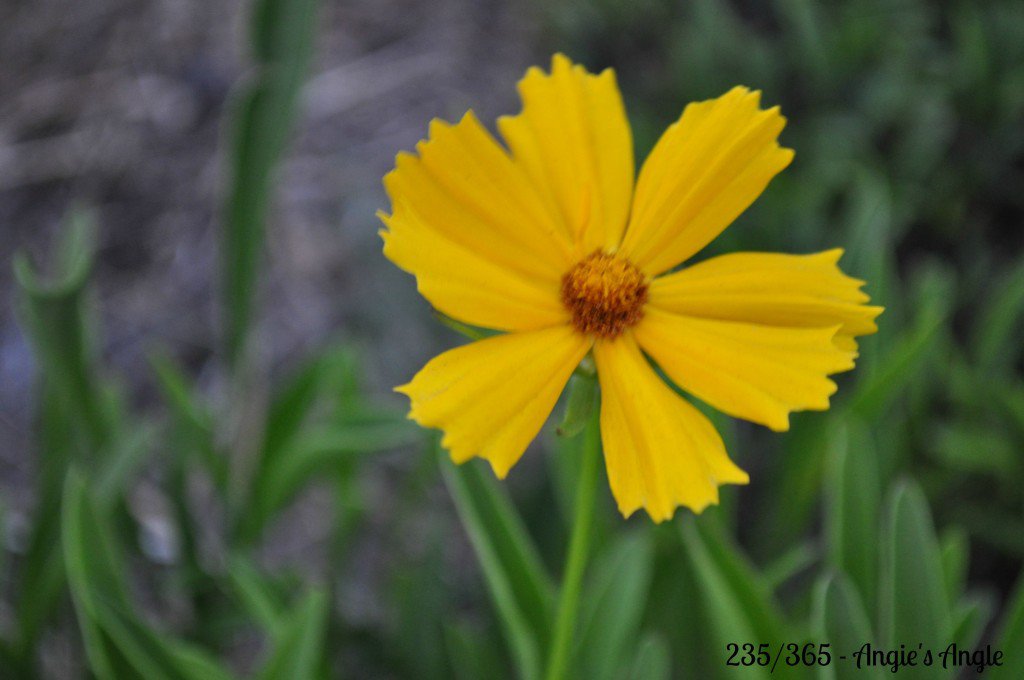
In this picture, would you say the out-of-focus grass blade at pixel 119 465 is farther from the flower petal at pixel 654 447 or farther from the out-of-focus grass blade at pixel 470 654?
the flower petal at pixel 654 447

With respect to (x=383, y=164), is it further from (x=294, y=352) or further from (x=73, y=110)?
(x=73, y=110)

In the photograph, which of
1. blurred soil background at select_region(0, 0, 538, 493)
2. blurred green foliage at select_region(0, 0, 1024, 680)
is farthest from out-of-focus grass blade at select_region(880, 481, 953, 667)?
blurred soil background at select_region(0, 0, 538, 493)

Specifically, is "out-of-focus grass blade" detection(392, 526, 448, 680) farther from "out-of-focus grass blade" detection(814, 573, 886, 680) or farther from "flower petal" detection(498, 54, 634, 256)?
"flower petal" detection(498, 54, 634, 256)

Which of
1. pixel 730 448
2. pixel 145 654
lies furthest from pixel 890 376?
pixel 145 654

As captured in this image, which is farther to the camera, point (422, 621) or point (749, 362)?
point (422, 621)

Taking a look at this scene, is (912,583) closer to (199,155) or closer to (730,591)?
(730,591)

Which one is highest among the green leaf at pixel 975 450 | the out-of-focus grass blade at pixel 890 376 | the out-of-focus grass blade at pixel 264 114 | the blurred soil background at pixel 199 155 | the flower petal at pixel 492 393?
the blurred soil background at pixel 199 155

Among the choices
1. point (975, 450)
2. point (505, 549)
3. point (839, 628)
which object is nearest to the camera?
point (839, 628)

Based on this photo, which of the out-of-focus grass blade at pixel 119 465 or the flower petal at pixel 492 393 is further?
the out-of-focus grass blade at pixel 119 465

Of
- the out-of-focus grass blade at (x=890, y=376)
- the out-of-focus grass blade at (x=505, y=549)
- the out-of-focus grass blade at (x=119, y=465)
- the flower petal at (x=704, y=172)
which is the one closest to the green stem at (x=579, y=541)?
the flower petal at (x=704, y=172)
